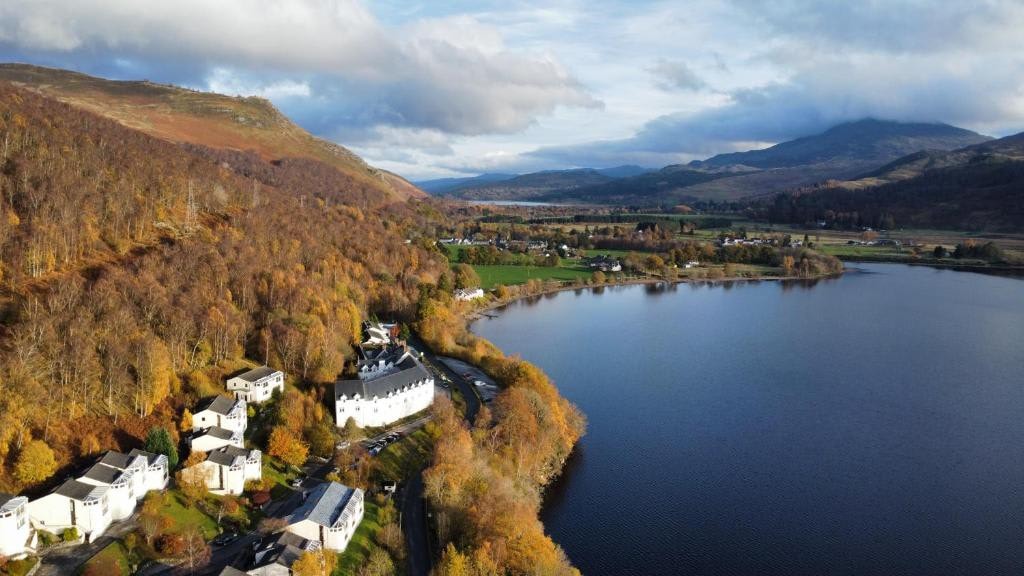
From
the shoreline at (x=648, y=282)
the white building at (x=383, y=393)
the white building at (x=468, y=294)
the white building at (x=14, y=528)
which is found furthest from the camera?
the shoreline at (x=648, y=282)

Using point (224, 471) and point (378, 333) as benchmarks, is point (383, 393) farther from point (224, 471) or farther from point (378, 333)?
point (378, 333)

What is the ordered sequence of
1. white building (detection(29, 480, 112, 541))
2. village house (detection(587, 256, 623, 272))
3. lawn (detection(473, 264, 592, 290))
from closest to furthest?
white building (detection(29, 480, 112, 541)), lawn (detection(473, 264, 592, 290)), village house (detection(587, 256, 623, 272))

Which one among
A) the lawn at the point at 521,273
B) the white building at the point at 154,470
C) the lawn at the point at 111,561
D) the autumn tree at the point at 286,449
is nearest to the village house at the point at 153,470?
the white building at the point at 154,470

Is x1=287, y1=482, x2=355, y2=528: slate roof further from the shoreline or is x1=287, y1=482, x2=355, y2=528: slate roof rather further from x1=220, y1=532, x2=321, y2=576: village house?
the shoreline

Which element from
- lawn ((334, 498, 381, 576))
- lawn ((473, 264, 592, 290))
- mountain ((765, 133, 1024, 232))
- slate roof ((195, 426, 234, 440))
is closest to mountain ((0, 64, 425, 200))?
lawn ((473, 264, 592, 290))

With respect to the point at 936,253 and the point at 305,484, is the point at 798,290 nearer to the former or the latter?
the point at 936,253

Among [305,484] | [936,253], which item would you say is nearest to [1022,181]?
[936,253]

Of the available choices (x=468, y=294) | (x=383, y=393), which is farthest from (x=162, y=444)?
(x=468, y=294)

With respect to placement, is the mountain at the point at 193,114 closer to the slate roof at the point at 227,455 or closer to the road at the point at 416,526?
the slate roof at the point at 227,455
